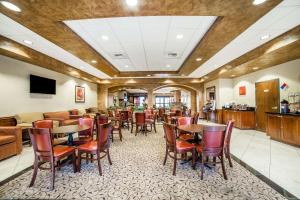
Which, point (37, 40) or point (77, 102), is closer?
point (37, 40)

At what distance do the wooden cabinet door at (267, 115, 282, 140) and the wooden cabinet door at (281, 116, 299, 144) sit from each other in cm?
16

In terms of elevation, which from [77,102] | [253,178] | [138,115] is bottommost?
[253,178]

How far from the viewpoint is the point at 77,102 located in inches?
333

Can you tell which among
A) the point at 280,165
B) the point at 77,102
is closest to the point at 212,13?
the point at 280,165

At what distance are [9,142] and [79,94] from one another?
17.3 ft

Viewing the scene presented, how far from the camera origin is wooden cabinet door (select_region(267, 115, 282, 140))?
489cm

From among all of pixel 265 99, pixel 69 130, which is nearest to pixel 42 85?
pixel 69 130

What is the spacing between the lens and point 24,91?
535cm

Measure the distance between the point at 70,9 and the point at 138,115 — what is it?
4205mm

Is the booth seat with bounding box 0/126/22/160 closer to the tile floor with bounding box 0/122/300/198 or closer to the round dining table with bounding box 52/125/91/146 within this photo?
the tile floor with bounding box 0/122/300/198

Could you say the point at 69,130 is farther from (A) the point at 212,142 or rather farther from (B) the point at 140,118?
(B) the point at 140,118

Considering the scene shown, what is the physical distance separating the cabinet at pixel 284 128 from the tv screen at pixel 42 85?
8493mm

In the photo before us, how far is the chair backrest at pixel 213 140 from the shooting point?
2.61m

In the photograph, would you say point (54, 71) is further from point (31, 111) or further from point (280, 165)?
point (280, 165)
